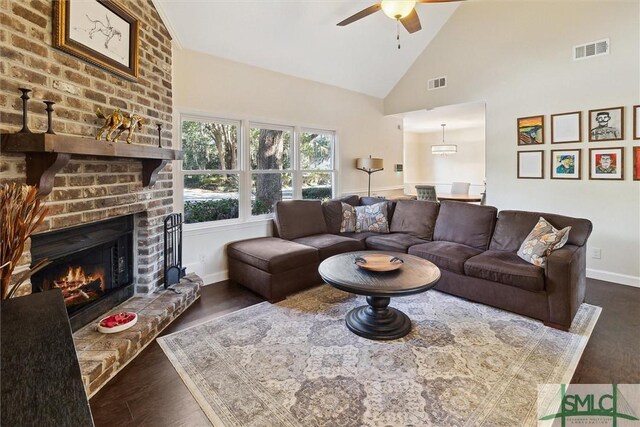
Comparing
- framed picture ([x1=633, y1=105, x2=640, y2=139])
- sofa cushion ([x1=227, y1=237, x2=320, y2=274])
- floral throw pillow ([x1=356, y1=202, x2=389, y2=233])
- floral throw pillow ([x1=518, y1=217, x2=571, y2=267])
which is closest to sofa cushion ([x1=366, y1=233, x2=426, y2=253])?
floral throw pillow ([x1=356, y1=202, x2=389, y2=233])

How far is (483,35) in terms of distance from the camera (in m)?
4.74

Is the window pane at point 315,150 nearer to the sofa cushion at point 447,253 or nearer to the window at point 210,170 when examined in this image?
the window at point 210,170

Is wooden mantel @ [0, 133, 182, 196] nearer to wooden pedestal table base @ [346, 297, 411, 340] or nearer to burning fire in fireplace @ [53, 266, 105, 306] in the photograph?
burning fire in fireplace @ [53, 266, 105, 306]

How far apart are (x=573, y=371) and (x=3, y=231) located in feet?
10.5

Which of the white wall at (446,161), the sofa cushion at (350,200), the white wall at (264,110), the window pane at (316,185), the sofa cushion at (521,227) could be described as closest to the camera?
the sofa cushion at (521,227)

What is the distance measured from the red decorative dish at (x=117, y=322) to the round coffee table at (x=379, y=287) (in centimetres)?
150

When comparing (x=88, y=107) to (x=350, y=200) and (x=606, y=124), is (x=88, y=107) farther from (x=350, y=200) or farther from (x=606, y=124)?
(x=606, y=124)

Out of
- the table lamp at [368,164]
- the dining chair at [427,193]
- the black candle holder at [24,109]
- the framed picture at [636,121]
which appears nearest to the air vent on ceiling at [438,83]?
the table lamp at [368,164]

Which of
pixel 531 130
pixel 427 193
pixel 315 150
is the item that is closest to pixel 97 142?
pixel 315 150

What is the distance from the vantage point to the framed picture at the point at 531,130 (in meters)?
4.31

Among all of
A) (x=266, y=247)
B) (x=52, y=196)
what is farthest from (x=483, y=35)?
(x=52, y=196)

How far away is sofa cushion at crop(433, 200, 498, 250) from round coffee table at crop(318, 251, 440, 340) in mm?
1194

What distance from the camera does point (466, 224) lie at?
12.8 ft

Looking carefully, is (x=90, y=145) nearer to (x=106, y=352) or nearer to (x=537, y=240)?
(x=106, y=352)
